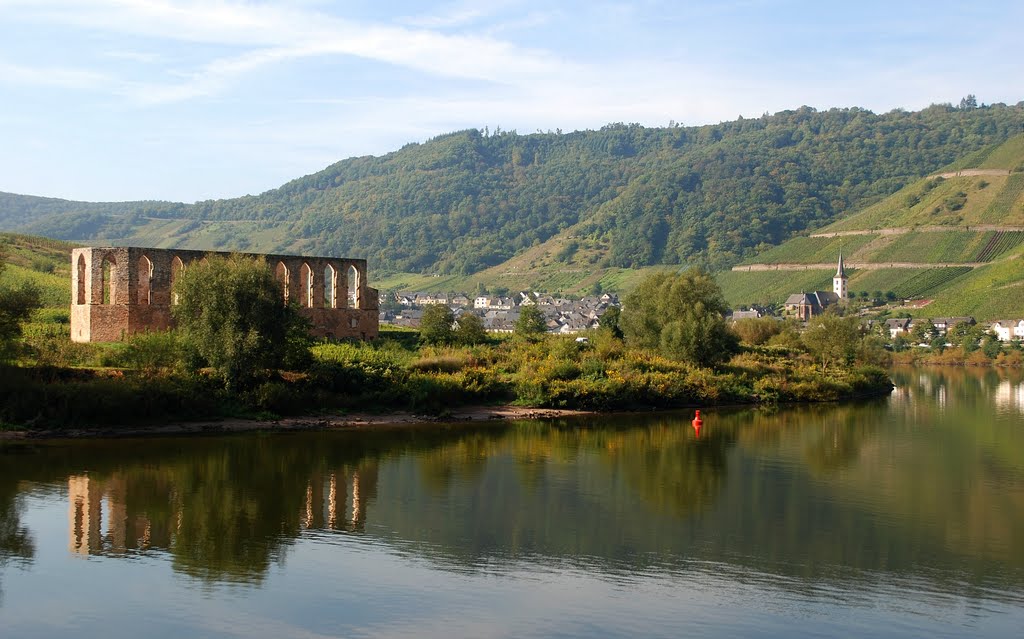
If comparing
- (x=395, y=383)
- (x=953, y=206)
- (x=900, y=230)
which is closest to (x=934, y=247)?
(x=900, y=230)

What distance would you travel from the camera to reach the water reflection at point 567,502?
17.2 meters

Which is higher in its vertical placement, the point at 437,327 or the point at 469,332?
the point at 437,327

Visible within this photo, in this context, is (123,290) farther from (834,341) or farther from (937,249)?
(937,249)

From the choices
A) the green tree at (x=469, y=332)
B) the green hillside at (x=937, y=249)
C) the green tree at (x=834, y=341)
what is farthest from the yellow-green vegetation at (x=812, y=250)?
the green tree at (x=469, y=332)

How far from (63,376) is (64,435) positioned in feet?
8.70

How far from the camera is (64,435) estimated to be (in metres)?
28.1

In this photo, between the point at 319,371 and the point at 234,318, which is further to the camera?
the point at 319,371

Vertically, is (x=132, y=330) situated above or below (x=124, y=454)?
above

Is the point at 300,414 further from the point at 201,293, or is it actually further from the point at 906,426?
the point at 906,426

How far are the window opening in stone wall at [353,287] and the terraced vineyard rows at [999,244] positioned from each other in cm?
8245

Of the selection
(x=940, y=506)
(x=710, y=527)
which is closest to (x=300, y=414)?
(x=710, y=527)

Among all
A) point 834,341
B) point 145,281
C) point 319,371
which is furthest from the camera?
point 834,341

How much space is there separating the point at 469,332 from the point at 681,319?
31.3 ft

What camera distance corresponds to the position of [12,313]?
2878 cm
